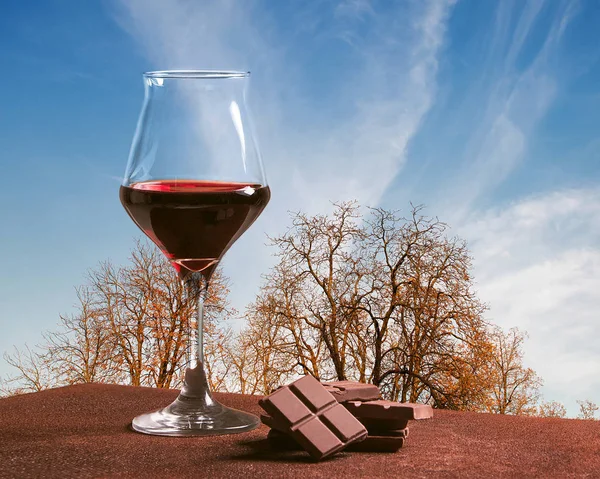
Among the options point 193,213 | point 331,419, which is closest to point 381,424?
point 331,419

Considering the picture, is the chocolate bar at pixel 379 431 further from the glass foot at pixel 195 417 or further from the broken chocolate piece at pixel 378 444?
the glass foot at pixel 195 417

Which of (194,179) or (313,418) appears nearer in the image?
(313,418)

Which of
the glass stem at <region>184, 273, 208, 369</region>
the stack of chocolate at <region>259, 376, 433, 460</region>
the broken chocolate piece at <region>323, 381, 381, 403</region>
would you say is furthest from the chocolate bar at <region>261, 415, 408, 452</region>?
the glass stem at <region>184, 273, 208, 369</region>

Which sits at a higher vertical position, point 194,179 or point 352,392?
point 194,179

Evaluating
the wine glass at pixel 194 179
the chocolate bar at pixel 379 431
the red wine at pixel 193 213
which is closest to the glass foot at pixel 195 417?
the wine glass at pixel 194 179

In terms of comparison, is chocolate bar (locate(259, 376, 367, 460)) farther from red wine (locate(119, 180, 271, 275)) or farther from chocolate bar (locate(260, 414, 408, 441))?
red wine (locate(119, 180, 271, 275))

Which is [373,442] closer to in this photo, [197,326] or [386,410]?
[386,410]

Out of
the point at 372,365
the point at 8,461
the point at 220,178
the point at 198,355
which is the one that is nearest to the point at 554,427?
the point at 198,355
